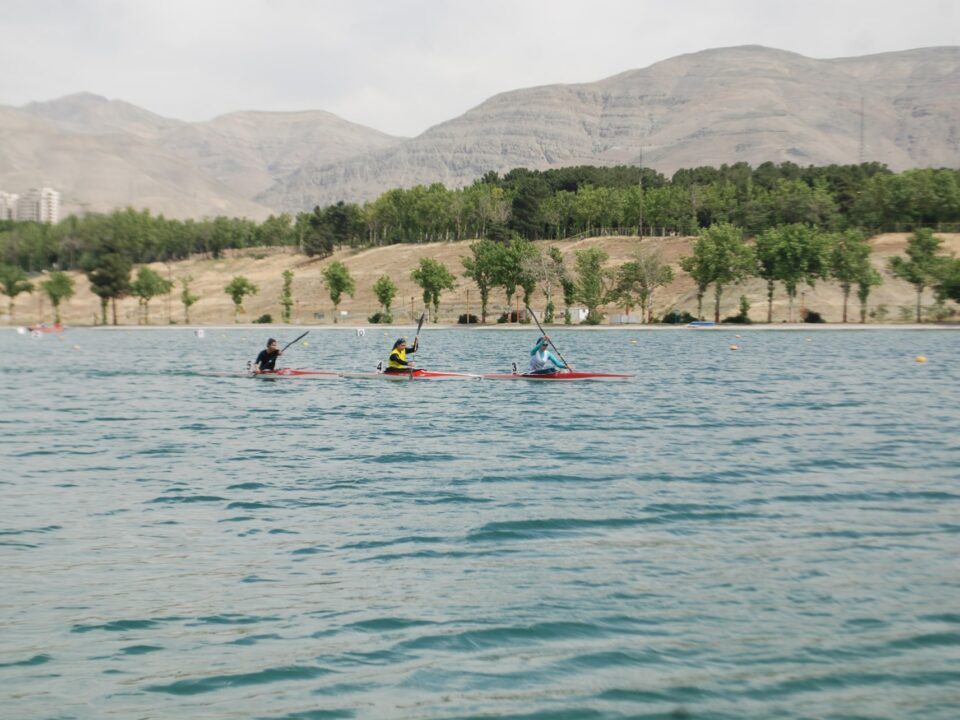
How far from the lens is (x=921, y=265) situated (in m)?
133

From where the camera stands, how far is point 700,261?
468 feet

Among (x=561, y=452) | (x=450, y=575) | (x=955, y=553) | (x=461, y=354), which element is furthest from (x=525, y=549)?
(x=461, y=354)

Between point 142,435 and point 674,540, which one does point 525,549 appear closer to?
point 674,540

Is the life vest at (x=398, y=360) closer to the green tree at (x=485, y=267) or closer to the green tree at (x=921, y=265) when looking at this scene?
the green tree at (x=921, y=265)

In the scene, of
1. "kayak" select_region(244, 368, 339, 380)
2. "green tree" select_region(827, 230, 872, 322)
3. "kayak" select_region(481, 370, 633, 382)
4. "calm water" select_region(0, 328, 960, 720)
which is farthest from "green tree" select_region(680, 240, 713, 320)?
"calm water" select_region(0, 328, 960, 720)

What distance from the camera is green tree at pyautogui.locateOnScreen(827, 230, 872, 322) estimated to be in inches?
5340

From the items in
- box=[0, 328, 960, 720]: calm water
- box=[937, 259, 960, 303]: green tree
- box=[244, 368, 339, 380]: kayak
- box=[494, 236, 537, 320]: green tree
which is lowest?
box=[0, 328, 960, 720]: calm water

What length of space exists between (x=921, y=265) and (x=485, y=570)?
131 m

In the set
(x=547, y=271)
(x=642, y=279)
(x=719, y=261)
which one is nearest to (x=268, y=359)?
(x=719, y=261)

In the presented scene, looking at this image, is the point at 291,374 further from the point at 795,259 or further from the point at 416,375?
the point at 795,259

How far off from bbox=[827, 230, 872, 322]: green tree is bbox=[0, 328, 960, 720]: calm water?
106 metres

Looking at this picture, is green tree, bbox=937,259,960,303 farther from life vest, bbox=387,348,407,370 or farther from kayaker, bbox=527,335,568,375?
life vest, bbox=387,348,407,370

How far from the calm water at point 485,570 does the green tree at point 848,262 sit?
10565 centimetres

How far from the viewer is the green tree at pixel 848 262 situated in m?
136
